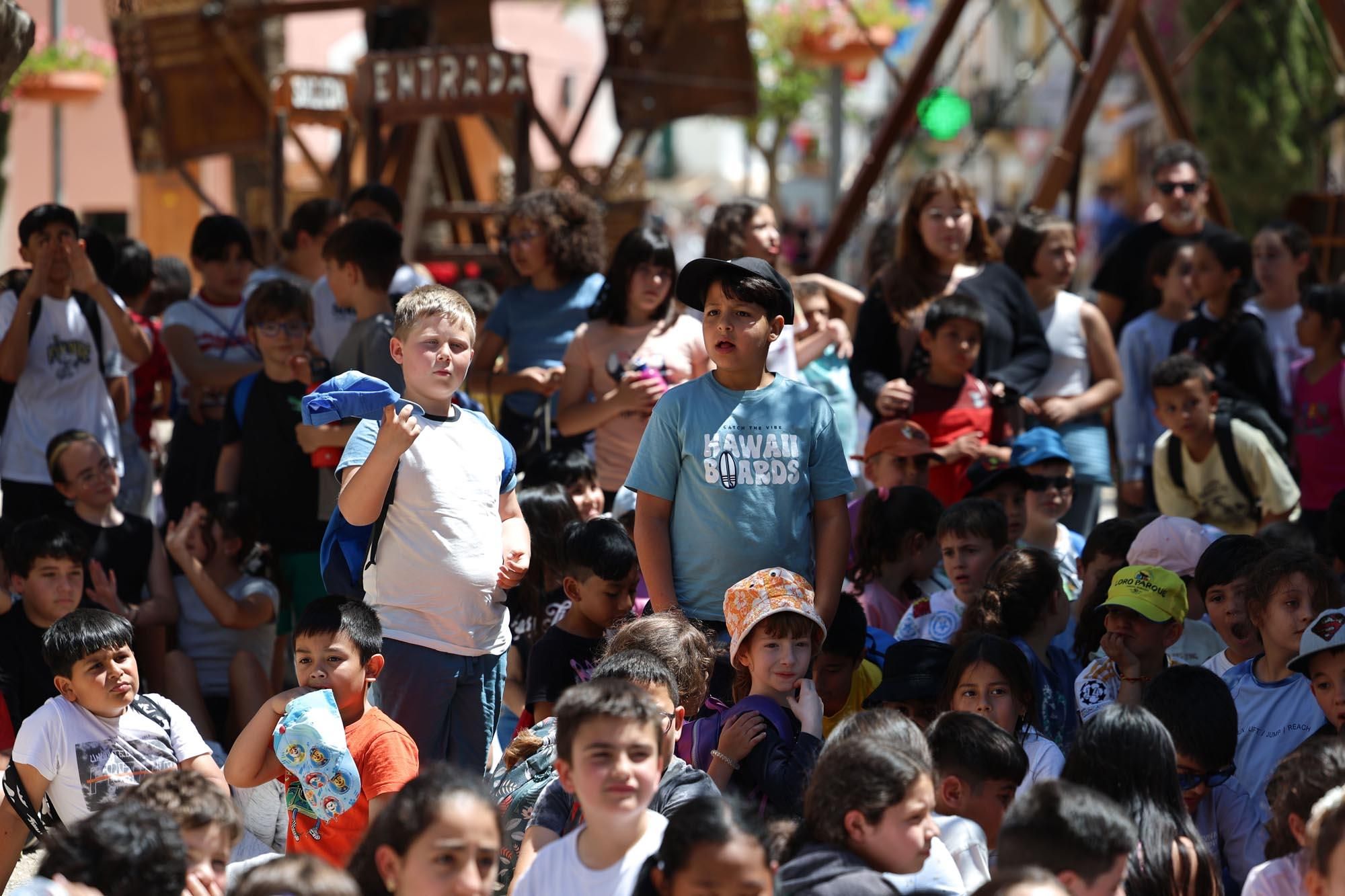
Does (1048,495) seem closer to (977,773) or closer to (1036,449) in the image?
(1036,449)

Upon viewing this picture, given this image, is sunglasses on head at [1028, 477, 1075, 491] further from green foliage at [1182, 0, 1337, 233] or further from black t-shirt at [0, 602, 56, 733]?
green foliage at [1182, 0, 1337, 233]

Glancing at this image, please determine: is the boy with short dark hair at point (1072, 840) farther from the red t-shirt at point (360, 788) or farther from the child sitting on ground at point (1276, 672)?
the red t-shirt at point (360, 788)

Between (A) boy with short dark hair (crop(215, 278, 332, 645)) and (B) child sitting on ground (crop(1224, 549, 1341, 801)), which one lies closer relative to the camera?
(B) child sitting on ground (crop(1224, 549, 1341, 801))

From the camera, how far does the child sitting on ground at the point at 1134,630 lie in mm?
4961

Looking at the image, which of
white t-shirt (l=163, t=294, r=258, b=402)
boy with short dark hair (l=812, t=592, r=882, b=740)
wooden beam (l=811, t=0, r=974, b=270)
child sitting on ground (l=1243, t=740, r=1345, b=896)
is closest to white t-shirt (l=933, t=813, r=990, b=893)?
child sitting on ground (l=1243, t=740, r=1345, b=896)

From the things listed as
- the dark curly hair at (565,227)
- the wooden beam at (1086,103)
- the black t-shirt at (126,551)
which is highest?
the wooden beam at (1086,103)

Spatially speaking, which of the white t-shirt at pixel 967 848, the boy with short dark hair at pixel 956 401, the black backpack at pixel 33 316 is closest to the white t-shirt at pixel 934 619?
the boy with short dark hair at pixel 956 401

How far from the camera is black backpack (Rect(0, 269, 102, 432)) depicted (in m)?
6.39

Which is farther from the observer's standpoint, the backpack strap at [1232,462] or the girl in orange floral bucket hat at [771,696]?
the backpack strap at [1232,462]

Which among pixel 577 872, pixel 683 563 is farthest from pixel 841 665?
pixel 577 872

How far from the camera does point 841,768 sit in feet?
11.4

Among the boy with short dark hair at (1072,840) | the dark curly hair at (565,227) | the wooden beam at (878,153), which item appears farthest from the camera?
the wooden beam at (878,153)

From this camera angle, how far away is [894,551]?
580 centimetres

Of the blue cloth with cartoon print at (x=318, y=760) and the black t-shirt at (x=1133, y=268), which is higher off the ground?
the black t-shirt at (x=1133, y=268)
